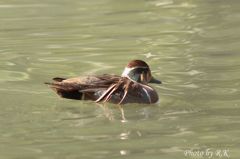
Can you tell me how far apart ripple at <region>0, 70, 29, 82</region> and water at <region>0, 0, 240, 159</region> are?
0.05 ft

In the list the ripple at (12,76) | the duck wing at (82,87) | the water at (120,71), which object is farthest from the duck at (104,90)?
the ripple at (12,76)

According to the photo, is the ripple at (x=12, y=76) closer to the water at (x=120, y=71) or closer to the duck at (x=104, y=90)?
the water at (x=120, y=71)

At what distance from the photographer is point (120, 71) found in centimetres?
1297

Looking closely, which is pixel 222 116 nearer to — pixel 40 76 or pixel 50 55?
pixel 40 76

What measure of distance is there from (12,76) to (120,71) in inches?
61.1

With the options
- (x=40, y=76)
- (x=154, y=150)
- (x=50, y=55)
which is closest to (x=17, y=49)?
(x=50, y=55)

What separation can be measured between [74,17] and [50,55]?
355cm

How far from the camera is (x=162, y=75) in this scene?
12500 mm

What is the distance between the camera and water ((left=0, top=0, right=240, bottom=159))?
29.4 feet

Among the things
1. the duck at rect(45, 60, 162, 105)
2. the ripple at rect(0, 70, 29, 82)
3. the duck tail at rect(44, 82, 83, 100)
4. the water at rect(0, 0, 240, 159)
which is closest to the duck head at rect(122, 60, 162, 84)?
the duck at rect(45, 60, 162, 105)

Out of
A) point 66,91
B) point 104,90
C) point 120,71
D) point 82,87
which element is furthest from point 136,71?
point 120,71

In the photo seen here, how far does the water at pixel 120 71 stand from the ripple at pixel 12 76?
0.5 inches

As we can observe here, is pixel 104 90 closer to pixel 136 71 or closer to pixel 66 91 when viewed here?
pixel 66 91

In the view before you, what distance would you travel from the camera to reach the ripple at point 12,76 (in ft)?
40.4
